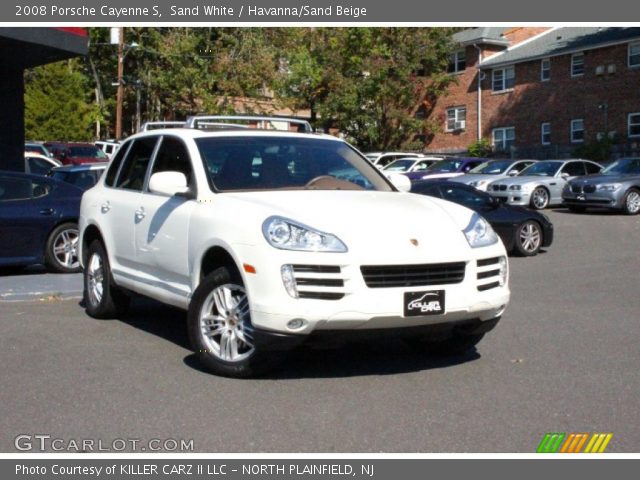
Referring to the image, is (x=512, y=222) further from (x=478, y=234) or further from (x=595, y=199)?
(x=478, y=234)

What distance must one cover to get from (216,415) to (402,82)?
42.3 metres

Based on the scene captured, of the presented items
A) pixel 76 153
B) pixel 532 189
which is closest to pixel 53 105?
pixel 76 153

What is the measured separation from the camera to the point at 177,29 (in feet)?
167

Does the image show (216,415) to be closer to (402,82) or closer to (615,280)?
(615,280)

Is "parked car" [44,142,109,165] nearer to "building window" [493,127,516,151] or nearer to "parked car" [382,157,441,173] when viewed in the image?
"parked car" [382,157,441,173]

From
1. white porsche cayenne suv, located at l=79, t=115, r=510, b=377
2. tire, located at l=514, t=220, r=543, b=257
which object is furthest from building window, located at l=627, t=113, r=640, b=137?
white porsche cayenne suv, located at l=79, t=115, r=510, b=377

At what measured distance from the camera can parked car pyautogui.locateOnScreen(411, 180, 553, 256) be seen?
16.2m

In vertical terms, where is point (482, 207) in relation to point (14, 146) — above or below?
below

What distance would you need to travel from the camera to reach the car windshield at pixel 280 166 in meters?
7.33

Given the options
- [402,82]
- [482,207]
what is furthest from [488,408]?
[402,82]

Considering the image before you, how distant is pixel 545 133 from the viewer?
4559cm

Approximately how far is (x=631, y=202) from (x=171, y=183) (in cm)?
1957

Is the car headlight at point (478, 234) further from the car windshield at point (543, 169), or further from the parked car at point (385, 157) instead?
the parked car at point (385, 157)

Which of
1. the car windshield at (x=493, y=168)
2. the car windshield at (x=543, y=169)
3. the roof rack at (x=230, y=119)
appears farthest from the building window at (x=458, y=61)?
the roof rack at (x=230, y=119)
